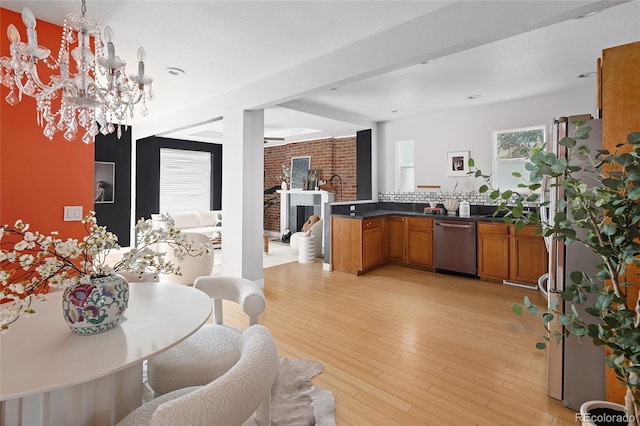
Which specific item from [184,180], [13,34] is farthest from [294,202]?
[13,34]

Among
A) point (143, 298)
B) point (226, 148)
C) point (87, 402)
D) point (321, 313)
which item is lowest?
point (321, 313)

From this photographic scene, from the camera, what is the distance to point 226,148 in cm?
439

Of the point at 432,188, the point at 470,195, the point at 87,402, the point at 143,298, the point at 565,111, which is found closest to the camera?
the point at 87,402

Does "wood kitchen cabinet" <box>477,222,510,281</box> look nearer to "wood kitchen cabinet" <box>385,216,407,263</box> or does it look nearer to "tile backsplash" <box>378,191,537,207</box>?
"tile backsplash" <box>378,191,537,207</box>

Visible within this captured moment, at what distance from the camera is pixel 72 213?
101 inches

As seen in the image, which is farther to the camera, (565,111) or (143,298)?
(565,111)

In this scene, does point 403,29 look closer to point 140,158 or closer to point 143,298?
point 143,298

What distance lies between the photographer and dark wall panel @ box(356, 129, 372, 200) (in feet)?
20.2

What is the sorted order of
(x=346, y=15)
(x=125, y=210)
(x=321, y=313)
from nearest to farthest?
(x=346, y=15) → (x=321, y=313) → (x=125, y=210)

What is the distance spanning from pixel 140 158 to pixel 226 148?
139 inches

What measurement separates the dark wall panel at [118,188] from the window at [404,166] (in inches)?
213

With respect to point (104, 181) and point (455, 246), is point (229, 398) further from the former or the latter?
point (104, 181)

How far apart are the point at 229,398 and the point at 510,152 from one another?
5.21 m

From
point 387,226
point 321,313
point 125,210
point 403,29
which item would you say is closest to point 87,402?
point 321,313
